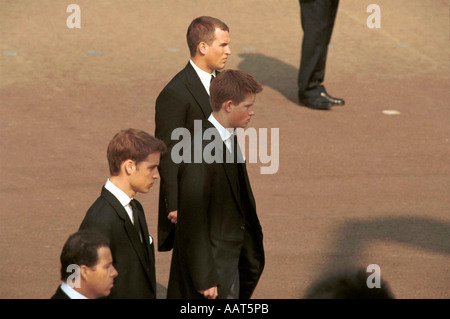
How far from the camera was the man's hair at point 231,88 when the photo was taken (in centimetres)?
475

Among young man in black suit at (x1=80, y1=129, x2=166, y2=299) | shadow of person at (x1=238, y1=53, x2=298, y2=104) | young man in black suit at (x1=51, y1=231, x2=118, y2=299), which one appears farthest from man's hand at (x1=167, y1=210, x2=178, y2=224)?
shadow of person at (x1=238, y1=53, x2=298, y2=104)

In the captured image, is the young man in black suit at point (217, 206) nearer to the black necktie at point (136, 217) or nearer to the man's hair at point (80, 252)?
the black necktie at point (136, 217)

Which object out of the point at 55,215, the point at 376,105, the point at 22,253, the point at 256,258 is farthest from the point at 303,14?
the point at 256,258

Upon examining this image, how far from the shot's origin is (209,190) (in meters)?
4.77

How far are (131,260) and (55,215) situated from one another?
3.11 metres

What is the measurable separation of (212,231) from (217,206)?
0.45 feet

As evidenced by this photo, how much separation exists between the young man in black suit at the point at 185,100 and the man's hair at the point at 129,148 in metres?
0.89

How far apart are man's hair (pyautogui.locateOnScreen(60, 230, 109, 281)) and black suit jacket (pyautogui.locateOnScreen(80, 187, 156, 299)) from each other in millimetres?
356

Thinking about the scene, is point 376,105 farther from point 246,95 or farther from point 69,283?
point 69,283

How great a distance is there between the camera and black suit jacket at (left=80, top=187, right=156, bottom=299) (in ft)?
15.1

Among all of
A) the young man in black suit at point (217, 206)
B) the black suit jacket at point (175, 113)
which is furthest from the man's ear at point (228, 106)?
the black suit jacket at point (175, 113)

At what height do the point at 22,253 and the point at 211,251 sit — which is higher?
the point at 211,251
